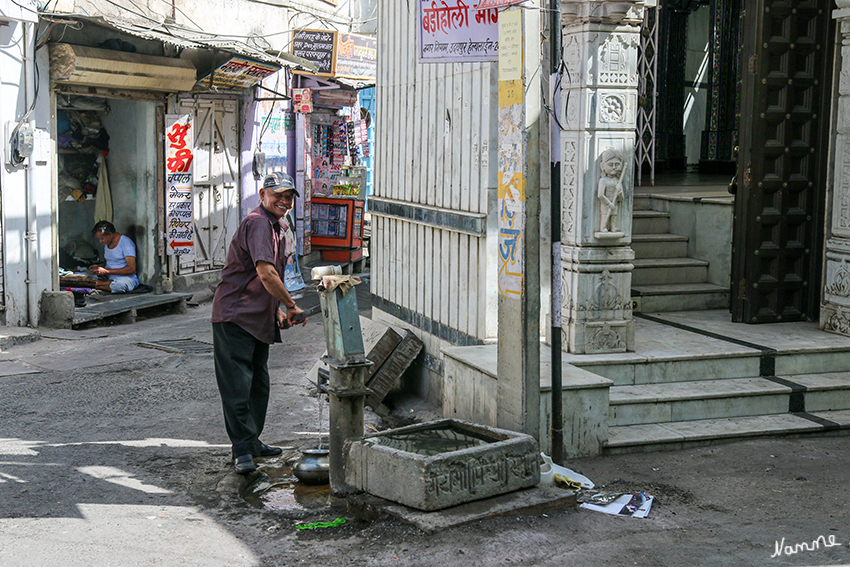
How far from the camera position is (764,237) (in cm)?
813

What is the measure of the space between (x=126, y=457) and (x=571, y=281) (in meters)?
3.29

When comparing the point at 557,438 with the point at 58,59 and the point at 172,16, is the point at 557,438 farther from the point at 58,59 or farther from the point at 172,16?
the point at 172,16

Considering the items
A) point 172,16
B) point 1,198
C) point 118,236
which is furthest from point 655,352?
point 172,16

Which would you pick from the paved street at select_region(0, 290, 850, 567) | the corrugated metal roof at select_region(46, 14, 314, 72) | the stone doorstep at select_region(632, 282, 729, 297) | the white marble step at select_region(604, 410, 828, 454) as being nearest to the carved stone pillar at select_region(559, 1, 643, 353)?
the white marble step at select_region(604, 410, 828, 454)

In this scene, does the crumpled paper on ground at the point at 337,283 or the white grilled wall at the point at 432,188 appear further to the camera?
the white grilled wall at the point at 432,188

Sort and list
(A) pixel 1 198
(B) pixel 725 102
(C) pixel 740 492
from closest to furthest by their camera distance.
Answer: (C) pixel 740 492, (A) pixel 1 198, (B) pixel 725 102

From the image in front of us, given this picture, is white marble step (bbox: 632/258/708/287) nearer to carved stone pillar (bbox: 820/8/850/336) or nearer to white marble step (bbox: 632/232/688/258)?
white marble step (bbox: 632/232/688/258)

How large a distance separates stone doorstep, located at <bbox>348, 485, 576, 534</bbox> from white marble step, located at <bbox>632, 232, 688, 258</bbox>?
177 inches

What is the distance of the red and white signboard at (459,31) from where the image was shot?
17.4 ft

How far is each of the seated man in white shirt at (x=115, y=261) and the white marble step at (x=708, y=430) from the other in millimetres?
8411

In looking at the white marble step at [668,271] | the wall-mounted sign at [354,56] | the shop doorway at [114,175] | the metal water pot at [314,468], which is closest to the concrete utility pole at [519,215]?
the metal water pot at [314,468]

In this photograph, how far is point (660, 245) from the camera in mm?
9266

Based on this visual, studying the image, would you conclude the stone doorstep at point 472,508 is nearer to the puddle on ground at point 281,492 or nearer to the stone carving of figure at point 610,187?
the puddle on ground at point 281,492

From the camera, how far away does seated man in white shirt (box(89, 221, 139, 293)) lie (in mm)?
12570
